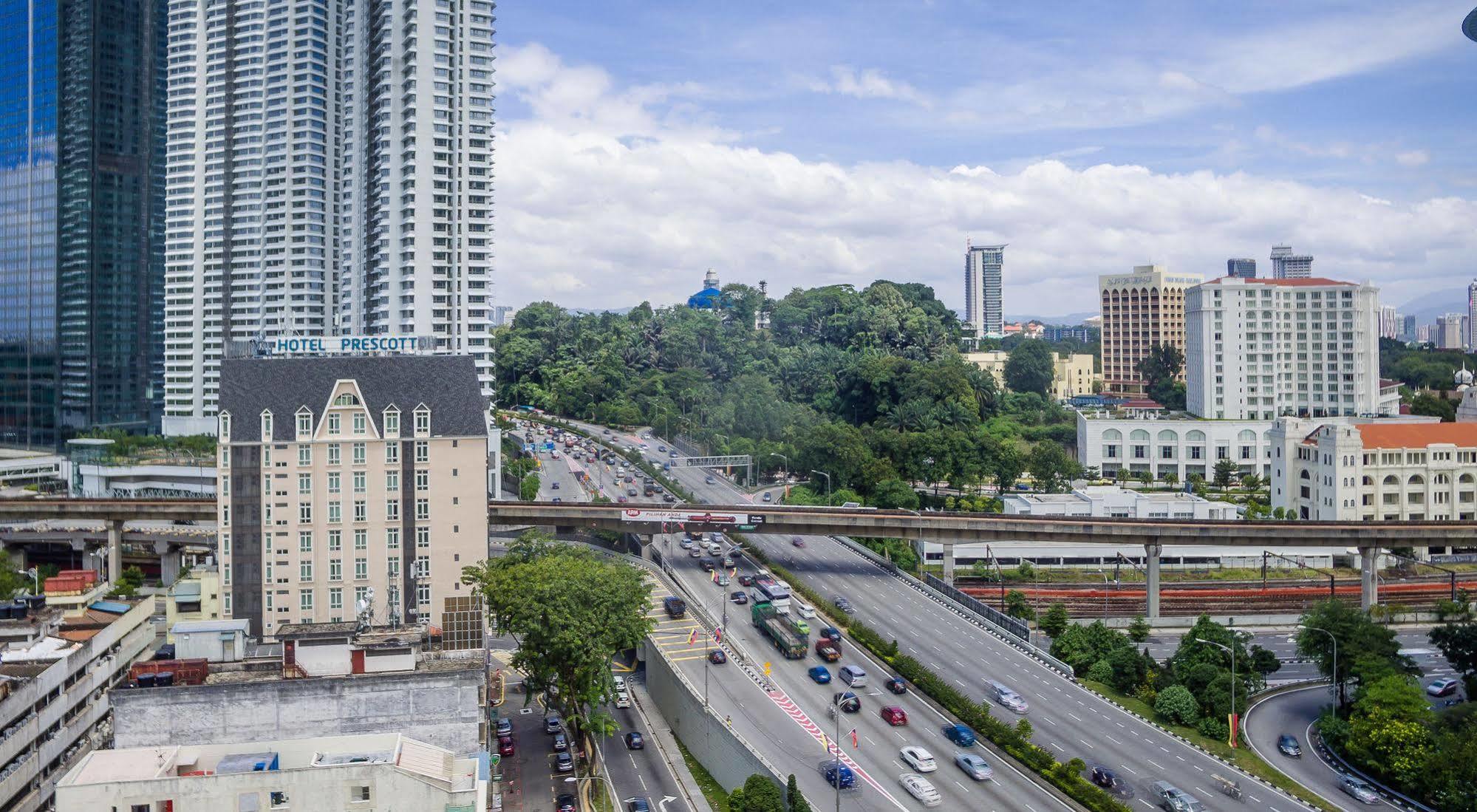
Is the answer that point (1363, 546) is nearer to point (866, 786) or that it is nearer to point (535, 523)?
point (866, 786)

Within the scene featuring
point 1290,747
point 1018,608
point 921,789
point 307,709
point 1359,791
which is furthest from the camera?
point 1018,608

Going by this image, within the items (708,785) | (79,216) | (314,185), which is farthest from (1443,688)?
(79,216)

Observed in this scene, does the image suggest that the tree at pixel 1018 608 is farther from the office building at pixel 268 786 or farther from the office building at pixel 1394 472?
the office building at pixel 268 786

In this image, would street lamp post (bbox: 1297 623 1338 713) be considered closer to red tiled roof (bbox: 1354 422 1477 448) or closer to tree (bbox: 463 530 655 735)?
tree (bbox: 463 530 655 735)

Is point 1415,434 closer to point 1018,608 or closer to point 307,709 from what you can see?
point 1018,608

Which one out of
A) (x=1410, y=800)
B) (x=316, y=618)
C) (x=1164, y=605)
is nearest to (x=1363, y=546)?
(x=1164, y=605)

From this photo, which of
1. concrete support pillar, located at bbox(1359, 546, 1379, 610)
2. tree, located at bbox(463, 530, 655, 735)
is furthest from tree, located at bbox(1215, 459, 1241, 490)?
tree, located at bbox(463, 530, 655, 735)
